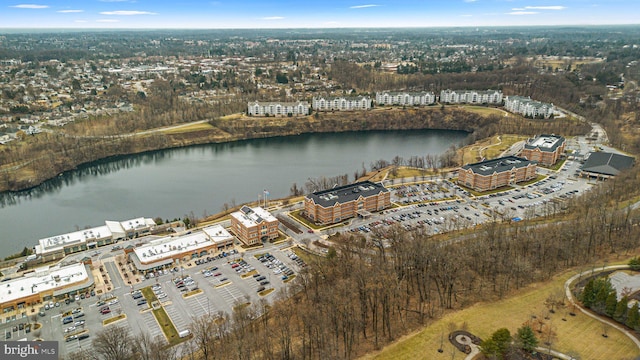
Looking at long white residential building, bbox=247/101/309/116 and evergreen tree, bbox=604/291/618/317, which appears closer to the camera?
evergreen tree, bbox=604/291/618/317

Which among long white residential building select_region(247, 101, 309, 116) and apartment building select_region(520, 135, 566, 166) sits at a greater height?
long white residential building select_region(247, 101, 309, 116)

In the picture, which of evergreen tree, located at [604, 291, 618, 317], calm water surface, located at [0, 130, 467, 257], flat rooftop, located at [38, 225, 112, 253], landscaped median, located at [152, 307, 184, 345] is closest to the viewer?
evergreen tree, located at [604, 291, 618, 317]

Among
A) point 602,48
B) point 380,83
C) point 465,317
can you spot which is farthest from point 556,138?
point 602,48

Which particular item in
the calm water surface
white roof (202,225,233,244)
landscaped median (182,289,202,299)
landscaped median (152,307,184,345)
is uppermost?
white roof (202,225,233,244)

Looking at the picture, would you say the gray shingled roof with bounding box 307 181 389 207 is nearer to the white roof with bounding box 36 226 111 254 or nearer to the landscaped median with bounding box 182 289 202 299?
the landscaped median with bounding box 182 289 202 299

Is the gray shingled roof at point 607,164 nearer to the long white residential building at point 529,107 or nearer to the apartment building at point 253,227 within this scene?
the long white residential building at point 529,107

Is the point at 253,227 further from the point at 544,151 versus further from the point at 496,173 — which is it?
the point at 544,151

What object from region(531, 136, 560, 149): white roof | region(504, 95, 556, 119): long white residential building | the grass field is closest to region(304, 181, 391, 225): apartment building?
the grass field

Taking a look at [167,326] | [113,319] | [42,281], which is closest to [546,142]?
[167,326]
